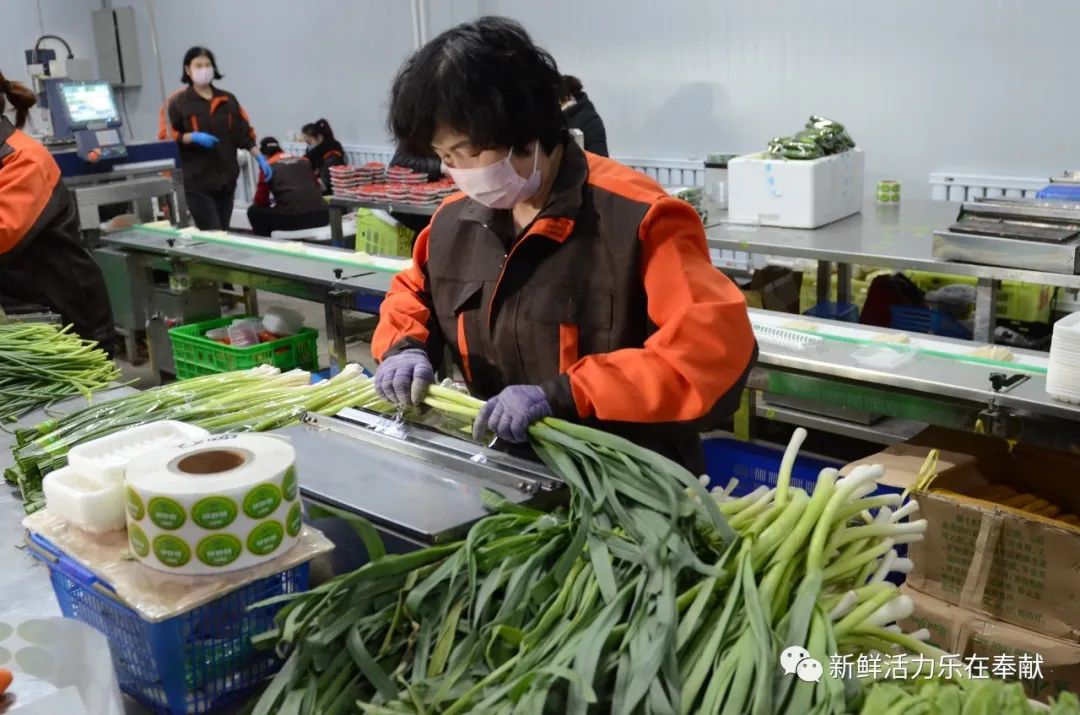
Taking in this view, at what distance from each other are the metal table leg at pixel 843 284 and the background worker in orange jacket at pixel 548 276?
322 centimetres

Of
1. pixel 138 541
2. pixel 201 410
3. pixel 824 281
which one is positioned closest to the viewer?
pixel 138 541

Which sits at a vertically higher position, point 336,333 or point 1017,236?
Answer: point 1017,236

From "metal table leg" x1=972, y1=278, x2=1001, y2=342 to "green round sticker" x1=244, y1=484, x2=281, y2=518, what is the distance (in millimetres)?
3190

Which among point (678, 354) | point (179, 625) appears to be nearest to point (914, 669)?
point (678, 354)

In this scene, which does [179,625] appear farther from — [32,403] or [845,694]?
[32,403]

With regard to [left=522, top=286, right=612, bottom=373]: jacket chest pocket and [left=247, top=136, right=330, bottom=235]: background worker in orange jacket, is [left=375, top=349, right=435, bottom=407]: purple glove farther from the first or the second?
[left=247, top=136, right=330, bottom=235]: background worker in orange jacket

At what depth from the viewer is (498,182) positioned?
1927 mm

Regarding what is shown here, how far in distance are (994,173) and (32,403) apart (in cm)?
508

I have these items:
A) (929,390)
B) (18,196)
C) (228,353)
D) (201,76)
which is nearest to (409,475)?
(929,390)

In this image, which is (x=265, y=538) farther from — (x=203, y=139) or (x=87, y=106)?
(x=203, y=139)

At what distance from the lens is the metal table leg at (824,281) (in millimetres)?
5191

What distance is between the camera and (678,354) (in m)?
1.76

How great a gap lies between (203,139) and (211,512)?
6429mm

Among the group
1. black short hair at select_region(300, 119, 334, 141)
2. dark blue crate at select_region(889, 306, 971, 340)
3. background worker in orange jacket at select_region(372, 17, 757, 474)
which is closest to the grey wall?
black short hair at select_region(300, 119, 334, 141)
